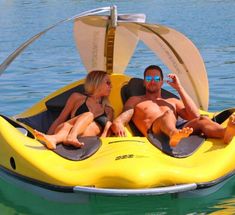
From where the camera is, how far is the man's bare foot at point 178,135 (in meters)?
4.54

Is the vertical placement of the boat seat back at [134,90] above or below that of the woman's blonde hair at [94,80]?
below

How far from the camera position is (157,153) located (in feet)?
15.1

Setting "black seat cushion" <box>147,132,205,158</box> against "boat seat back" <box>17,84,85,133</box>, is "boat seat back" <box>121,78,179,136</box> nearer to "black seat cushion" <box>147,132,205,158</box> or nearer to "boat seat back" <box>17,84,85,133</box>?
"boat seat back" <box>17,84,85,133</box>

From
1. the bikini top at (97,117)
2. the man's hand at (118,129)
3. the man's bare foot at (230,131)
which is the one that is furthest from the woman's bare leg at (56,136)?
the man's bare foot at (230,131)

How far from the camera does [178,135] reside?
4625 mm

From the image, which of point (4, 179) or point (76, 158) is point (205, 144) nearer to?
point (76, 158)

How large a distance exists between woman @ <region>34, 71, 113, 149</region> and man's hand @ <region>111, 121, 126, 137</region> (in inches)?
2.3

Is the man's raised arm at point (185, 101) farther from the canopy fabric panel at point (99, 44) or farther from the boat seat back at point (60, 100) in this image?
the canopy fabric panel at point (99, 44)

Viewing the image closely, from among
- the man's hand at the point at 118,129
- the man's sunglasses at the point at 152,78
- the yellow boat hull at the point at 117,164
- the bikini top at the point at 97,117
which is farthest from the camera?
the man's sunglasses at the point at 152,78

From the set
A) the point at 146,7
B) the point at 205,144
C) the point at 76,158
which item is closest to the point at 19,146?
the point at 76,158

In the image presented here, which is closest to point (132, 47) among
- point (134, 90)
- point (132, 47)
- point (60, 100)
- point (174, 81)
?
point (132, 47)

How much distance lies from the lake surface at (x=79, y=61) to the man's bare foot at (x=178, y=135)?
0.47 m

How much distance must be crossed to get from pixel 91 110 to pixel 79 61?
755cm

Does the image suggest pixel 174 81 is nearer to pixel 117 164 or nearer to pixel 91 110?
pixel 91 110
